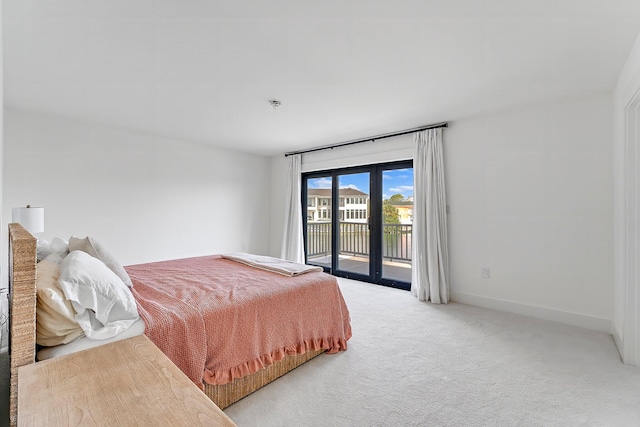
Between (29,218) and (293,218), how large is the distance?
3695 mm

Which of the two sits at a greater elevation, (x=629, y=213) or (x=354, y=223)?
(x=629, y=213)

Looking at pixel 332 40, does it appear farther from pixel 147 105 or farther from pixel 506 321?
pixel 506 321

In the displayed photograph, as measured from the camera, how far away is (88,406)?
0.85 m

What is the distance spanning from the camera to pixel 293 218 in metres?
5.69

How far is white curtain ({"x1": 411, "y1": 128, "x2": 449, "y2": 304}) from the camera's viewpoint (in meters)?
3.83

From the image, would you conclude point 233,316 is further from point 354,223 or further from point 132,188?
point 354,223

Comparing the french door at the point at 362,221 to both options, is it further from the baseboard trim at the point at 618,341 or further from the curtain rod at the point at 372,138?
the baseboard trim at the point at 618,341

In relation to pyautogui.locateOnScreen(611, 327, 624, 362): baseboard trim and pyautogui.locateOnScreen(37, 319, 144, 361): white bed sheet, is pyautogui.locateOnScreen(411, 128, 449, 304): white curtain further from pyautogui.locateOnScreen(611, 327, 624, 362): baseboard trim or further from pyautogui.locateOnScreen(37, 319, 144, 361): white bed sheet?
pyautogui.locateOnScreen(37, 319, 144, 361): white bed sheet

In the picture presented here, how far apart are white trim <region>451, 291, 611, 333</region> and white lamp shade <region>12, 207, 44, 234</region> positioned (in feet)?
15.1

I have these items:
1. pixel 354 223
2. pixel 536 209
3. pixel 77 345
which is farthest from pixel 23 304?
pixel 354 223

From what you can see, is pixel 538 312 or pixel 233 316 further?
pixel 538 312

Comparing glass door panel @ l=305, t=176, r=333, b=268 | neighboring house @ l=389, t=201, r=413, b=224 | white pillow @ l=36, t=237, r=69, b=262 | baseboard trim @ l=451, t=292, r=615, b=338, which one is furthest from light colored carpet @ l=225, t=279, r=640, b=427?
glass door panel @ l=305, t=176, r=333, b=268

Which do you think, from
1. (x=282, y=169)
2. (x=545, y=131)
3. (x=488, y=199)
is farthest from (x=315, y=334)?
(x=282, y=169)

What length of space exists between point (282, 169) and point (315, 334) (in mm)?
4186
